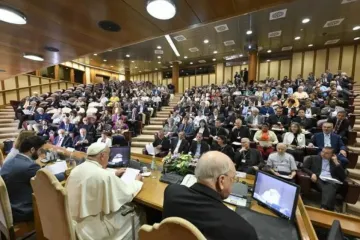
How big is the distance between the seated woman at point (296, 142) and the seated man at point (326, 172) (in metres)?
0.49

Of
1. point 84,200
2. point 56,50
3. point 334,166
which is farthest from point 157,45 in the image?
point 84,200

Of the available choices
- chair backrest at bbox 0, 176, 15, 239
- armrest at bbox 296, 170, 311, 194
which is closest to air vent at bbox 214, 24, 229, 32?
armrest at bbox 296, 170, 311, 194

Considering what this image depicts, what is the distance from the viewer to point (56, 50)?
3176 millimetres

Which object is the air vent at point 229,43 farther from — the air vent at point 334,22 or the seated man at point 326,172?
the seated man at point 326,172

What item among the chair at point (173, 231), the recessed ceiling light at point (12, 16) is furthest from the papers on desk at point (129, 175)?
the recessed ceiling light at point (12, 16)

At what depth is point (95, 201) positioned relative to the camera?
1.46m

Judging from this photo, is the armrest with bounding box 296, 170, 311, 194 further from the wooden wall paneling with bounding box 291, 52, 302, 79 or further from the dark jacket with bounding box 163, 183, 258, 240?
the wooden wall paneling with bounding box 291, 52, 302, 79

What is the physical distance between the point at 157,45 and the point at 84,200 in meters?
9.44

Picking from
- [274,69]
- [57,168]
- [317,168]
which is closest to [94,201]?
[57,168]

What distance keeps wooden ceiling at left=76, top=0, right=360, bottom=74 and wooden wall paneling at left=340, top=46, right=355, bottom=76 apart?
1.42ft

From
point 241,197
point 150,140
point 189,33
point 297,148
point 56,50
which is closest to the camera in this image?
point 241,197

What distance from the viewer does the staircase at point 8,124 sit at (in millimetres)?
6880

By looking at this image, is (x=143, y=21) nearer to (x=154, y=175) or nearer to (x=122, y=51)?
(x=154, y=175)

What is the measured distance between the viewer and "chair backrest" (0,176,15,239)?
1.52 metres
